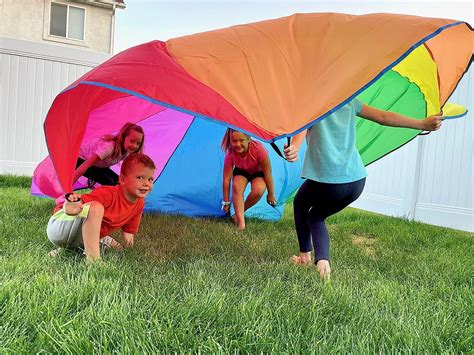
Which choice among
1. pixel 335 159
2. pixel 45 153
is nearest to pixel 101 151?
pixel 335 159

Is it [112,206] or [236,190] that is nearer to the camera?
[112,206]

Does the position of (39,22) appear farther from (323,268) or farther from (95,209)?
(323,268)

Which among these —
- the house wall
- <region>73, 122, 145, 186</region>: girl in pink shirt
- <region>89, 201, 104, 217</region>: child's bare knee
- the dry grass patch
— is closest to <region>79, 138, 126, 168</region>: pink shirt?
<region>73, 122, 145, 186</region>: girl in pink shirt

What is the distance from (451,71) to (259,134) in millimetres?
1598

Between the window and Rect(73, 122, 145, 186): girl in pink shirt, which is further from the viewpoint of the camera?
the window

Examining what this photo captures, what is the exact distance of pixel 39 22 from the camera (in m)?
13.5

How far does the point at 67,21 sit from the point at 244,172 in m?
12.1

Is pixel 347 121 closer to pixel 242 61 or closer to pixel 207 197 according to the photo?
pixel 242 61

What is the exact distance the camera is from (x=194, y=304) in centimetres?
155

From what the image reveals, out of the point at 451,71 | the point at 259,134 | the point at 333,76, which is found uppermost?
the point at 451,71

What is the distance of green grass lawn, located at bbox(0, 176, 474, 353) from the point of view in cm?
132

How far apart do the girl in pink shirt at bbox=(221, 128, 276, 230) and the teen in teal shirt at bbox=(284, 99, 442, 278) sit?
1.38 meters

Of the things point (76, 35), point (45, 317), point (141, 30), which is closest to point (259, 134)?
point (45, 317)

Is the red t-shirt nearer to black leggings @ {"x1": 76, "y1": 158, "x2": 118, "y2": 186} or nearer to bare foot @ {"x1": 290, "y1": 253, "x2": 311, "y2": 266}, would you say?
bare foot @ {"x1": 290, "y1": 253, "x2": 311, "y2": 266}
